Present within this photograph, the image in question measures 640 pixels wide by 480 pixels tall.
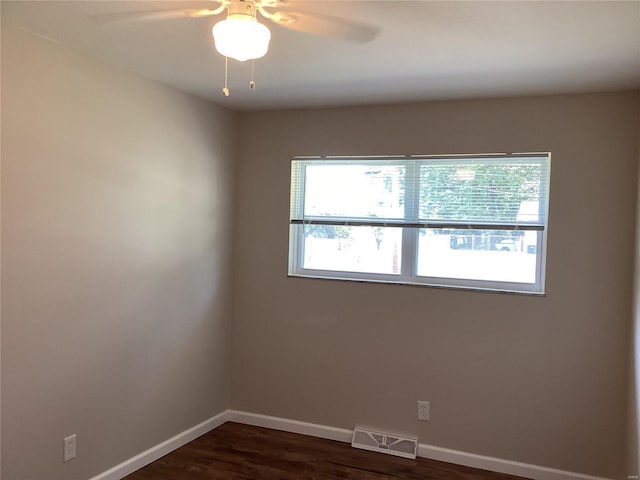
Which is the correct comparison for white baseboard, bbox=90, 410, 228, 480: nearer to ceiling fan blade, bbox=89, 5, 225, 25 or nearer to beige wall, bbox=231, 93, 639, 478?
beige wall, bbox=231, 93, 639, 478

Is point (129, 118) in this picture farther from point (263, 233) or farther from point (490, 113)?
point (490, 113)

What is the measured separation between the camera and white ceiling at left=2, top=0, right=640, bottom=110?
1.85m

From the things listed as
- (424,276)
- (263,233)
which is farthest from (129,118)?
(424,276)

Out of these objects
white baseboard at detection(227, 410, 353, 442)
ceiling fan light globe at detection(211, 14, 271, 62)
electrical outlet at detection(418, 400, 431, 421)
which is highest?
ceiling fan light globe at detection(211, 14, 271, 62)

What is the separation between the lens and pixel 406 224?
3.31 metres

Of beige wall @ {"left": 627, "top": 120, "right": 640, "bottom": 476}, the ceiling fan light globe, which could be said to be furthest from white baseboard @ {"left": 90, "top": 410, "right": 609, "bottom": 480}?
the ceiling fan light globe

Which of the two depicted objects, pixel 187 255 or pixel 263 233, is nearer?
pixel 187 255

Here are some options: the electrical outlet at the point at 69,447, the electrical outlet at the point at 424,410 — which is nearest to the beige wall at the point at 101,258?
the electrical outlet at the point at 69,447

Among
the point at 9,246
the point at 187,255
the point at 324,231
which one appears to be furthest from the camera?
the point at 324,231

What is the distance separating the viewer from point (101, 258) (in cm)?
261

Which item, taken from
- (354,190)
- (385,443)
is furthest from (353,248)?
(385,443)

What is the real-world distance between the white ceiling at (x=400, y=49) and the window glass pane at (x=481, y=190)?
0.44 m

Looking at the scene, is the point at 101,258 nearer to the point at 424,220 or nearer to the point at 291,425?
the point at 291,425

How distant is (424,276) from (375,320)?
44 centimetres
